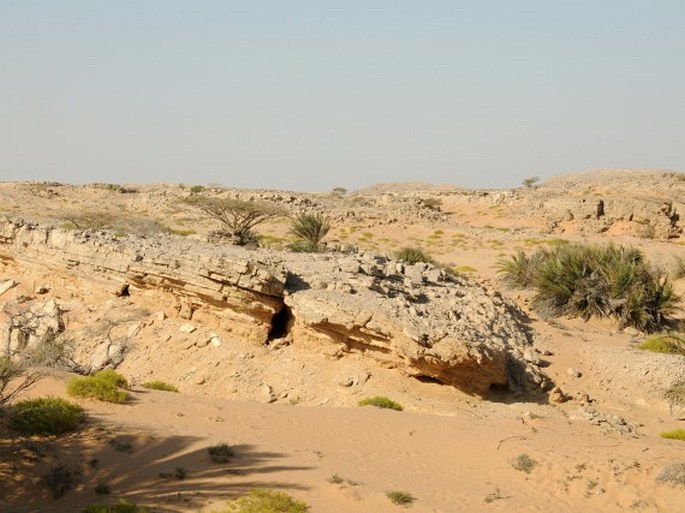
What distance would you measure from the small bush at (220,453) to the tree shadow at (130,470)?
0.05 m

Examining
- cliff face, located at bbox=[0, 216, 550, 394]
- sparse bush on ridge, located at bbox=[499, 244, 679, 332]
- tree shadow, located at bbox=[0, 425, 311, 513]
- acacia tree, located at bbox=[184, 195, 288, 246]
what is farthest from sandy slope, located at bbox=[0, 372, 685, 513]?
acacia tree, located at bbox=[184, 195, 288, 246]

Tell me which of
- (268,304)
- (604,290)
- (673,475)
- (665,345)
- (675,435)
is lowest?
(675,435)

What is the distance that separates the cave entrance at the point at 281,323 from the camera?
1404 centimetres

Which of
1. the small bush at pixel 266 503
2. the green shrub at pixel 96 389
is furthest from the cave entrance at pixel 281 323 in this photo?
the small bush at pixel 266 503

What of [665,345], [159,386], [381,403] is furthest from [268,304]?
[665,345]

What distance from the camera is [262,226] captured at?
35.1m

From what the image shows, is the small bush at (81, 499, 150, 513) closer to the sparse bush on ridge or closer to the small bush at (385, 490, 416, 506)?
the small bush at (385, 490, 416, 506)

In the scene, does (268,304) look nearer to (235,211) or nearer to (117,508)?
(117,508)

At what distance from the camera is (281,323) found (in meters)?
14.3

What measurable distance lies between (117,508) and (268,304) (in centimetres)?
684

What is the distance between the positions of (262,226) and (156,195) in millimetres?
9696

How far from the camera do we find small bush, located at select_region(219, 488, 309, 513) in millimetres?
7590

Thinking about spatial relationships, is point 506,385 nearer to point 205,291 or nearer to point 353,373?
point 353,373

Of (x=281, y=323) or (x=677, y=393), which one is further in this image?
(x=281, y=323)
